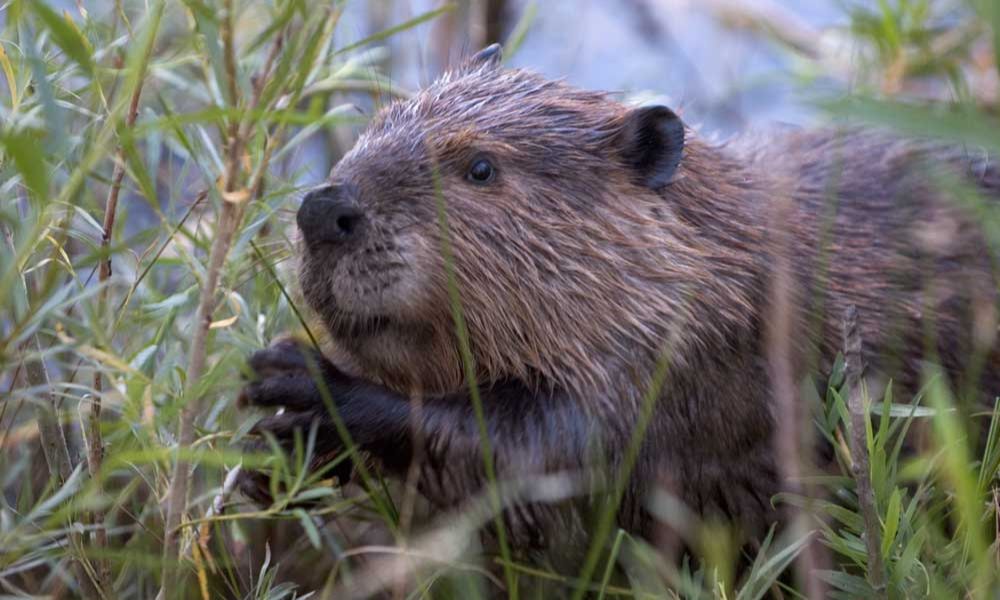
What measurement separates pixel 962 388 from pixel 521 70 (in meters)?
1.25

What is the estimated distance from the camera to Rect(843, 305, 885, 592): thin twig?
2012 millimetres

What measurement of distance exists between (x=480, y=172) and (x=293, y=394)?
591mm

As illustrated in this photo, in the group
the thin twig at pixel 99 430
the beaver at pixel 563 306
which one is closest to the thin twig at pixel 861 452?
the beaver at pixel 563 306

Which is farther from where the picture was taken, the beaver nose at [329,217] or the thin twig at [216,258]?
the beaver nose at [329,217]

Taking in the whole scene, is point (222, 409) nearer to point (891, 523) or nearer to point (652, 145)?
point (652, 145)

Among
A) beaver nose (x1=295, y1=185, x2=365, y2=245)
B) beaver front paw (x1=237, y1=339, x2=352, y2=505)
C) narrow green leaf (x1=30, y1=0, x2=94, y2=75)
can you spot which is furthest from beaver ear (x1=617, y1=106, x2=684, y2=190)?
narrow green leaf (x1=30, y1=0, x2=94, y2=75)

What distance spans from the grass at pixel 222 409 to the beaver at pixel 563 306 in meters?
0.10

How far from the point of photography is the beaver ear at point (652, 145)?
9.21 feet

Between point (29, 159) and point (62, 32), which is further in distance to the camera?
point (62, 32)

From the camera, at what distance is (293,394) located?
2.56 meters

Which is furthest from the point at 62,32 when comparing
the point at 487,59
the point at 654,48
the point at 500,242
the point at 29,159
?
the point at 654,48

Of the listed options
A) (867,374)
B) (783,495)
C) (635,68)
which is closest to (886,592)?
(783,495)

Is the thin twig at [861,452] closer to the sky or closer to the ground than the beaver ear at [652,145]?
closer to the ground

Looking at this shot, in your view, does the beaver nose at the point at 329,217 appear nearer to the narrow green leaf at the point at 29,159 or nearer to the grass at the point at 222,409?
the grass at the point at 222,409
